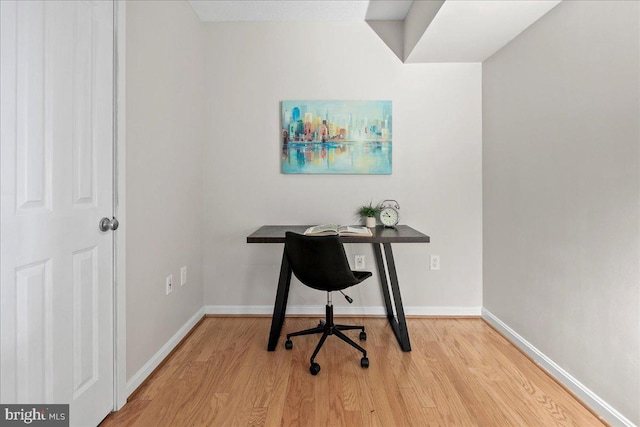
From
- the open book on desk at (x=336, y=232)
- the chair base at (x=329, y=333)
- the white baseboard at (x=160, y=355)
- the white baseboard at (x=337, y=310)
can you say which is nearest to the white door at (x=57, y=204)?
the white baseboard at (x=160, y=355)

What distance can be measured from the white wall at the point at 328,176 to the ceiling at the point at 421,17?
3.6 inches

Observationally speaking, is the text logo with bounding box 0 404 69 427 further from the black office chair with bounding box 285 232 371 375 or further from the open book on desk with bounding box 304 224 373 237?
the open book on desk with bounding box 304 224 373 237

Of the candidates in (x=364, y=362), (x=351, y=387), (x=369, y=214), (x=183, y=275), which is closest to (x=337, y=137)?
(x=369, y=214)

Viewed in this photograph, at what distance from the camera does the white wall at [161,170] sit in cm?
176

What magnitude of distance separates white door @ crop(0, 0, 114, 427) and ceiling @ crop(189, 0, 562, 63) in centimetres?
134

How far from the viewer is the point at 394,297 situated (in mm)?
2273

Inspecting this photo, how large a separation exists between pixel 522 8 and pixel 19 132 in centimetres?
254

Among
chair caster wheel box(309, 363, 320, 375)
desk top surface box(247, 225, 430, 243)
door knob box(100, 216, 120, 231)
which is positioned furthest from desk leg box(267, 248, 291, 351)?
door knob box(100, 216, 120, 231)

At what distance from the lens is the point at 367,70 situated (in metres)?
2.77

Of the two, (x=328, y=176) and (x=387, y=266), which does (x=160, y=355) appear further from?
(x=328, y=176)

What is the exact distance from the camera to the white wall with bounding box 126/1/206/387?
1.76m

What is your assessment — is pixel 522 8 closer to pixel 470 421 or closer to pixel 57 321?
pixel 470 421

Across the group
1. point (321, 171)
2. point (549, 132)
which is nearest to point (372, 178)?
point (321, 171)

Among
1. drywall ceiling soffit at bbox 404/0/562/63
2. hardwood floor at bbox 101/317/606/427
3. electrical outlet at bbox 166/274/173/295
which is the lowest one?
hardwood floor at bbox 101/317/606/427
